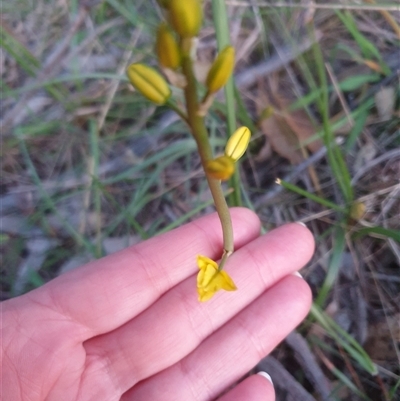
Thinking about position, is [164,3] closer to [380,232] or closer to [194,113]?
[194,113]

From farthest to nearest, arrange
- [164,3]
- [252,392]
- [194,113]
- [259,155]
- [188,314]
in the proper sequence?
[259,155], [188,314], [252,392], [194,113], [164,3]

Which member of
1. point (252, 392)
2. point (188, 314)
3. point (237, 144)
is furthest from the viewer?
point (188, 314)

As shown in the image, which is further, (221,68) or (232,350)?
(232,350)

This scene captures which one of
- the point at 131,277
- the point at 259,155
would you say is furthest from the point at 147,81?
the point at 259,155

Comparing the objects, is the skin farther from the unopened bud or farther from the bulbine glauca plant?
the unopened bud

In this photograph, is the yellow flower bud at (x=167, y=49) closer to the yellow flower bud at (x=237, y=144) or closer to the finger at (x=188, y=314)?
the yellow flower bud at (x=237, y=144)

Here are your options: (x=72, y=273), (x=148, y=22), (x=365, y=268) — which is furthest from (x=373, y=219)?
(x=148, y=22)

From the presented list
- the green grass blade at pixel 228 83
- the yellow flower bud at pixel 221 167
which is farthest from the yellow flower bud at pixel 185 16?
the green grass blade at pixel 228 83

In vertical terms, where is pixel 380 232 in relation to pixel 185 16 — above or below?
below
